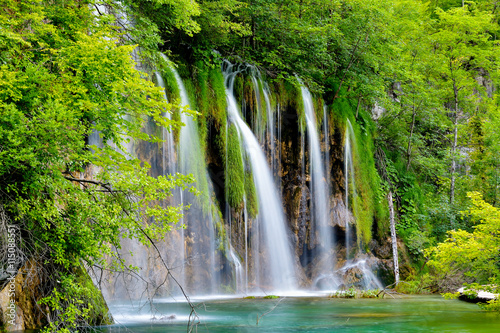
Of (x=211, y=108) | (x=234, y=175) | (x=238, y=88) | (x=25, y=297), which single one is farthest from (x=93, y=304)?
(x=238, y=88)

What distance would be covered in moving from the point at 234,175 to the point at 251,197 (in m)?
1.06

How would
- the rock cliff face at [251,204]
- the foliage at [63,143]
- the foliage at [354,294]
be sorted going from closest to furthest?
the foliage at [63,143]
the rock cliff face at [251,204]
the foliage at [354,294]

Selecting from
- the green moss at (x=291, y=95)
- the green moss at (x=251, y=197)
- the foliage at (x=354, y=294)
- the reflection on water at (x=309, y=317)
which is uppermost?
the green moss at (x=291, y=95)

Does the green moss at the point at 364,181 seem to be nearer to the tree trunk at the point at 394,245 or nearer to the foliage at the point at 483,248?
the tree trunk at the point at 394,245

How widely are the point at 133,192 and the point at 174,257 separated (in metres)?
7.53

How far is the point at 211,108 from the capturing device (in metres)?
15.6

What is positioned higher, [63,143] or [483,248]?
[63,143]

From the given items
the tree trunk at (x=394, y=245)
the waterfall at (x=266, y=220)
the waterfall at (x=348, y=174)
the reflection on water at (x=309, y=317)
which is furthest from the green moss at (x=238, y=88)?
the tree trunk at (x=394, y=245)

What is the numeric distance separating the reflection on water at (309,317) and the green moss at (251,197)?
347 centimetres

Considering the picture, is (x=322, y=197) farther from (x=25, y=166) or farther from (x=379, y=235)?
(x=25, y=166)

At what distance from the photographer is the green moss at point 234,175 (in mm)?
15422

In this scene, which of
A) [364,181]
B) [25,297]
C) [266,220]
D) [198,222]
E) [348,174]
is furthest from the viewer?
[364,181]

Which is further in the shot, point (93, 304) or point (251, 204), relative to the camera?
point (251, 204)

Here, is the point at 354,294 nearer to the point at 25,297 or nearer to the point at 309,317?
the point at 309,317
